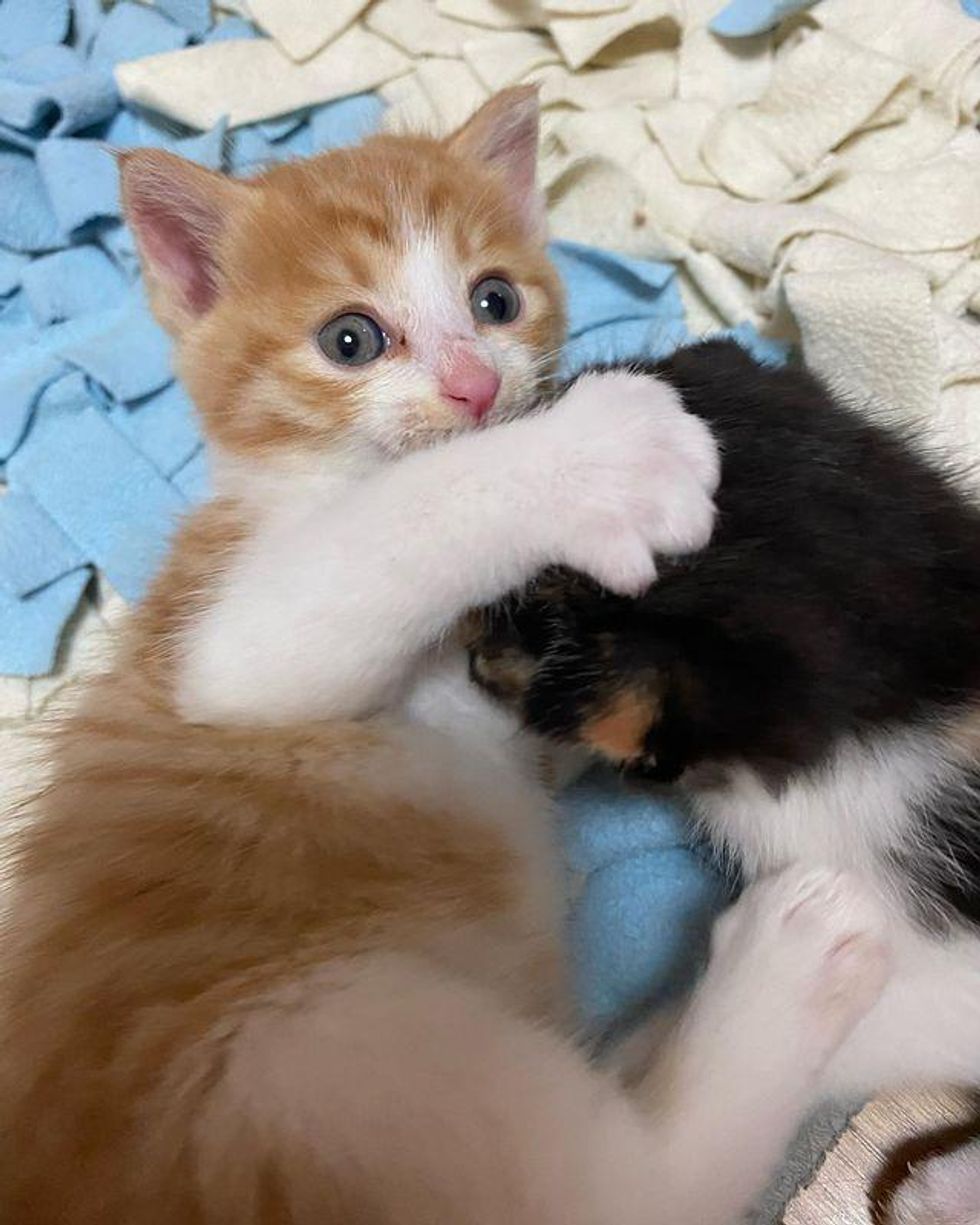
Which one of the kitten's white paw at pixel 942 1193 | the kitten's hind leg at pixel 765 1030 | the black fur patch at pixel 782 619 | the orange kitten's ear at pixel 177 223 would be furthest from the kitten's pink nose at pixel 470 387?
the kitten's white paw at pixel 942 1193

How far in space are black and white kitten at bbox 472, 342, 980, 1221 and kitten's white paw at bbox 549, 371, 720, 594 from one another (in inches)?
1.1

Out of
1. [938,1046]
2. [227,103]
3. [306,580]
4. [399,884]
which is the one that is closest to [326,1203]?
[399,884]

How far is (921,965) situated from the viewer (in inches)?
42.5

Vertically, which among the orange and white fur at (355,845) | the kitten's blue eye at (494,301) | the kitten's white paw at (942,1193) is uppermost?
the kitten's blue eye at (494,301)

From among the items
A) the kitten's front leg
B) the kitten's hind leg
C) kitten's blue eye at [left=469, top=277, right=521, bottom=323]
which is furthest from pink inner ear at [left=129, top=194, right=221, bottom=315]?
the kitten's hind leg

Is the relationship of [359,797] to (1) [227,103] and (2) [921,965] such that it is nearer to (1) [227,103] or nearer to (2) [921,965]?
(2) [921,965]

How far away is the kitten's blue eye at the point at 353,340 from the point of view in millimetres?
1217

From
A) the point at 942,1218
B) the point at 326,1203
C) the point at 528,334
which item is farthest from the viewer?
the point at 528,334

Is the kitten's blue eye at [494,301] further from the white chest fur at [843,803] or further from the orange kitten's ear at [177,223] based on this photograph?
the white chest fur at [843,803]

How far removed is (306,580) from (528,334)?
0.51 metres

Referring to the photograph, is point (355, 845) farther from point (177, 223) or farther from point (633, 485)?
point (177, 223)

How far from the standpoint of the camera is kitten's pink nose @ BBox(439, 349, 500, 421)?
1.15 metres

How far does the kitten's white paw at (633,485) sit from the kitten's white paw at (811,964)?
15.7 inches

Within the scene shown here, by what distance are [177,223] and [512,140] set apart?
19.1 inches
